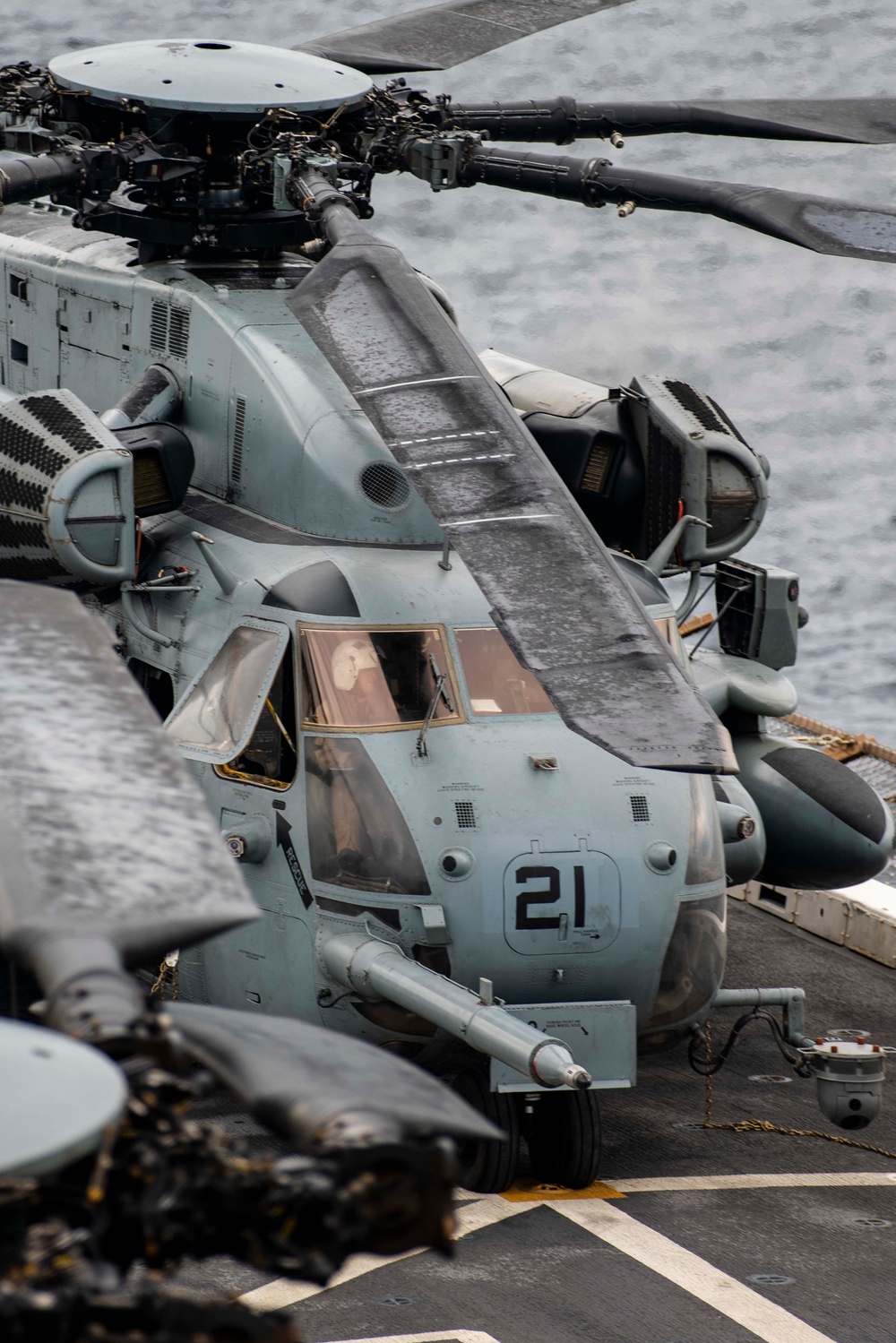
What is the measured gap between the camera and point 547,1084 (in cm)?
964

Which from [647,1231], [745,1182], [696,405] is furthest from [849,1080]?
[696,405]

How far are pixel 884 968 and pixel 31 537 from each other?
770cm

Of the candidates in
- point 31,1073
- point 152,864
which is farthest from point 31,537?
point 31,1073

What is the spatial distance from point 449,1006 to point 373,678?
195cm

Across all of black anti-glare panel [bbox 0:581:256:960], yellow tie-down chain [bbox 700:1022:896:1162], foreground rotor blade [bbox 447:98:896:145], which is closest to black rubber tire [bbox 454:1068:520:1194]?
yellow tie-down chain [bbox 700:1022:896:1162]

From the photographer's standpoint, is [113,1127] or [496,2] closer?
[113,1127]

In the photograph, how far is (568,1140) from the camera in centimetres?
1096

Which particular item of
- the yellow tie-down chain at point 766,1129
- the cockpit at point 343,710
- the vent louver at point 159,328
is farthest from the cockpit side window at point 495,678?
the vent louver at point 159,328

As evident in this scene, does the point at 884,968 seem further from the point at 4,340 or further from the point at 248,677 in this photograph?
the point at 4,340

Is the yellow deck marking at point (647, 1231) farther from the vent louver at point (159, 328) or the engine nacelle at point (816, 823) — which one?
the vent louver at point (159, 328)

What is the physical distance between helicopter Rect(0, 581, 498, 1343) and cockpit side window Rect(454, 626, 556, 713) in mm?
6674

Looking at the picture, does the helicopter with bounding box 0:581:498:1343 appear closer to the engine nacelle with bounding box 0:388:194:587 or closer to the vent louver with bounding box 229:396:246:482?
the engine nacelle with bounding box 0:388:194:587

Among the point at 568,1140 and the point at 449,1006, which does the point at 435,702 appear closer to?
the point at 449,1006

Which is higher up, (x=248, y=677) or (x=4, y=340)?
(x=4, y=340)
